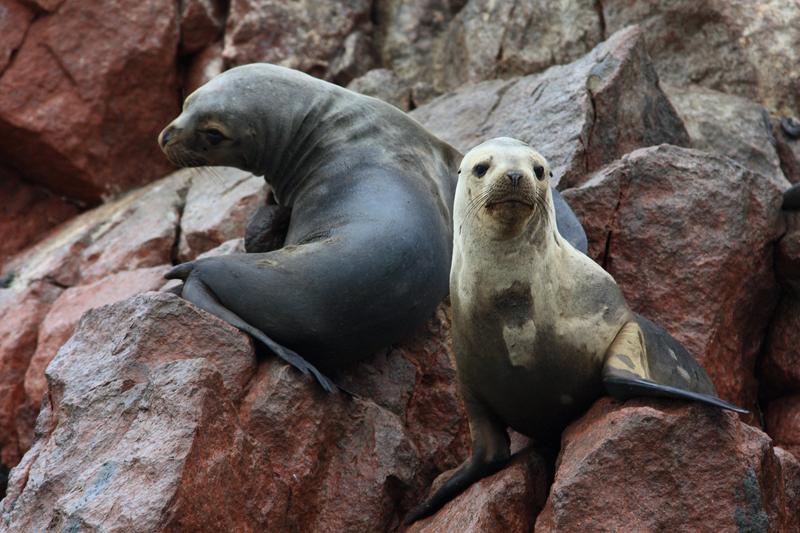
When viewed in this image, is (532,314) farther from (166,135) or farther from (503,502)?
(166,135)

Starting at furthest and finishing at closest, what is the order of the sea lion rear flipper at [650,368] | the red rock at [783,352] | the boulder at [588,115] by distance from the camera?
the boulder at [588,115], the red rock at [783,352], the sea lion rear flipper at [650,368]

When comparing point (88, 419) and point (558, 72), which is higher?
point (88, 419)

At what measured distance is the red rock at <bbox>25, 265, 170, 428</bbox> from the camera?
7.86m

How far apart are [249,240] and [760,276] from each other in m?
2.58

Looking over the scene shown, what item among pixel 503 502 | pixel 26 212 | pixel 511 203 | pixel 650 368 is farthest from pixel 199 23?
pixel 503 502

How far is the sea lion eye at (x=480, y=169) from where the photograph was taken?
457cm

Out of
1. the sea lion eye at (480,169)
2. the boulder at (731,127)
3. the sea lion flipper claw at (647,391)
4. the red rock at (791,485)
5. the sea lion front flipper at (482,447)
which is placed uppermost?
the sea lion eye at (480,169)

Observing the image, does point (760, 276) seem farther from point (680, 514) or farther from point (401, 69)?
point (401, 69)

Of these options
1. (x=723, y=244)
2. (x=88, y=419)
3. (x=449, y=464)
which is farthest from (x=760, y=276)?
(x=88, y=419)

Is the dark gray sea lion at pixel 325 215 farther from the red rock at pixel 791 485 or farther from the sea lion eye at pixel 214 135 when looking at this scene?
the red rock at pixel 791 485

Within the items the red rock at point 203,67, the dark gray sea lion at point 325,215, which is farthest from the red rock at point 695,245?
the red rock at point 203,67

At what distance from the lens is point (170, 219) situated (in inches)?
352

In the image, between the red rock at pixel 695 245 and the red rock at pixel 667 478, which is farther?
the red rock at pixel 695 245

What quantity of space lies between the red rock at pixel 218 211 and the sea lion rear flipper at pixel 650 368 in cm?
394
